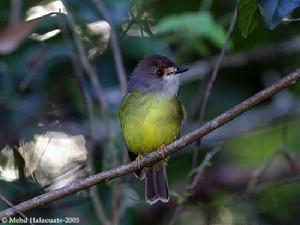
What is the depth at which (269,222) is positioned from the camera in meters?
5.46

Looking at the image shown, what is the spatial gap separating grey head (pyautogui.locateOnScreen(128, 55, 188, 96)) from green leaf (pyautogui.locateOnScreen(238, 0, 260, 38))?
1.12 metres

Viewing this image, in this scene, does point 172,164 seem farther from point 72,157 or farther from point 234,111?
point 234,111

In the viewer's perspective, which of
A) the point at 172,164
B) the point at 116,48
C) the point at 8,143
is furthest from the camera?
the point at 172,164

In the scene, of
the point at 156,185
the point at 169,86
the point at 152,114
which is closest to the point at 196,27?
the point at 169,86

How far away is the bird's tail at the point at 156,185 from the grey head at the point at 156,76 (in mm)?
537

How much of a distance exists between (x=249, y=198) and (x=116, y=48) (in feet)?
5.12

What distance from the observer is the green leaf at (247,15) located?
3511mm

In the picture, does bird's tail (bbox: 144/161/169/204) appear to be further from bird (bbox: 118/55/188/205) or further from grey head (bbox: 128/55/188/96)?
grey head (bbox: 128/55/188/96)

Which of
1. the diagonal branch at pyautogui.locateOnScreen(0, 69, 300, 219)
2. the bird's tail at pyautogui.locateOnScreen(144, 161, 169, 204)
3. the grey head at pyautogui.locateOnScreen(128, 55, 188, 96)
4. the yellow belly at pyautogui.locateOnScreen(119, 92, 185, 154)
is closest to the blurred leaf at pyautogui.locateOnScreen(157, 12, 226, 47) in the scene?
the grey head at pyautogui.locateOnScreen(128, 55, 188, 96)

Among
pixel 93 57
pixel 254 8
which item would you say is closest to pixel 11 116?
pixel 93 57

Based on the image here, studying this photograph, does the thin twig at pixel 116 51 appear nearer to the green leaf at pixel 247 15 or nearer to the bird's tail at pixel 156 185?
the bird's tail at pixel 156 185

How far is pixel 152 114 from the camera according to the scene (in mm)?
4523

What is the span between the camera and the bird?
14.7ft

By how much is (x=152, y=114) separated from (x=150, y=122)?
0.20 feet
